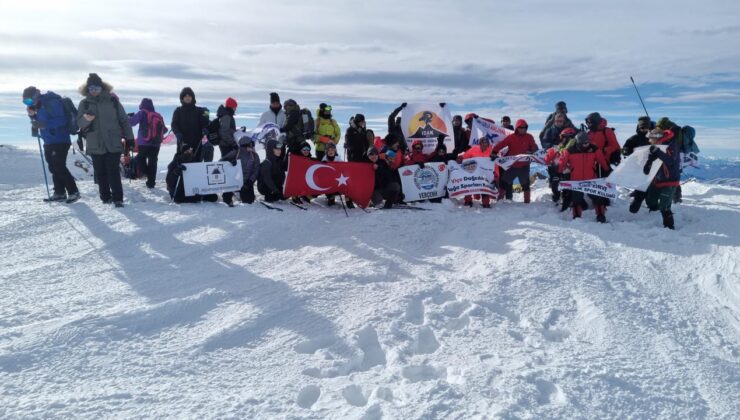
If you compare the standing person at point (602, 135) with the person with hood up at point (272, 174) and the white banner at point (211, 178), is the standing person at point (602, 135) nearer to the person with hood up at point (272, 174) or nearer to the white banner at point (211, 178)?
the person with hood up at point (272, 174)

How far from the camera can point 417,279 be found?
5.36 m

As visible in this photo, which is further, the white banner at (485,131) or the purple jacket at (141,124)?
the white banner at (485,131)

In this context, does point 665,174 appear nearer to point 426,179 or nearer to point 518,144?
point 518,144

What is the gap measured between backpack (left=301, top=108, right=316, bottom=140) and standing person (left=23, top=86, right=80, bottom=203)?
436 centimetres

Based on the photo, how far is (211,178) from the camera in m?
9.05

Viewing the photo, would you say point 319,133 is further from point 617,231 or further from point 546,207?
point 617,231

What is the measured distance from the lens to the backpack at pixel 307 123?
396 inches

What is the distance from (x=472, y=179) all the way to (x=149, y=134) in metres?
6.95

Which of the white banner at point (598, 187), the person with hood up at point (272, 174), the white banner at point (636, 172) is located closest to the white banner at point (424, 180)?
the person with hood up at point (272, 174)

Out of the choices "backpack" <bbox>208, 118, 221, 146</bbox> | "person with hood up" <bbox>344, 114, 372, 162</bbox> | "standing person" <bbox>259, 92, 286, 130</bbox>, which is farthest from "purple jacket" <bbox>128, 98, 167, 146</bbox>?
"person with hood up" <bbox>344, 114, 372, 162</bbox>

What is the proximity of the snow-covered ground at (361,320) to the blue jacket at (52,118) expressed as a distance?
147 centimetres

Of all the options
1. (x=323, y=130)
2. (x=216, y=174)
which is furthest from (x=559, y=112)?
(x=216, y=174)

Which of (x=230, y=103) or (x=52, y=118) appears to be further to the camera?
(x=230, y=103)

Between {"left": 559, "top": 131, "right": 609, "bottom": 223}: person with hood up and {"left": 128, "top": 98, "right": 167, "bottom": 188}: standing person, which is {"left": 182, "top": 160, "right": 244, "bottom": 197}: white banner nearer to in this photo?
{"left": 128, "top": 98, "right": 167, "bottom": 188}: standing person
